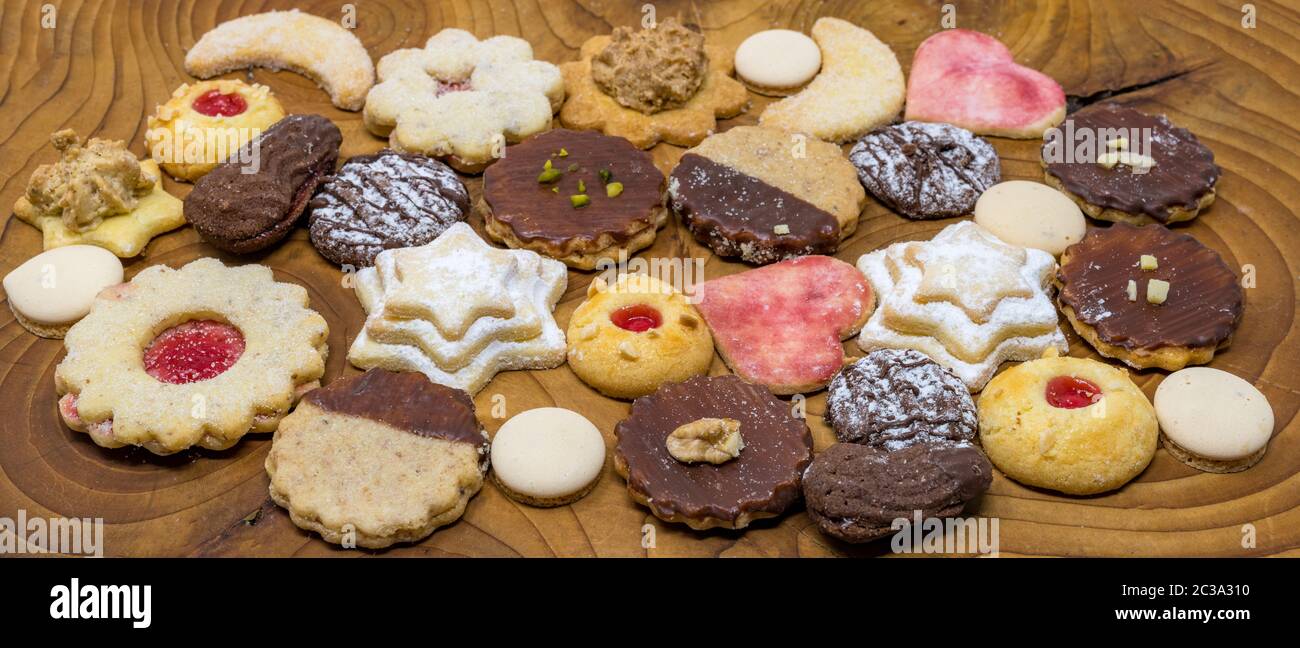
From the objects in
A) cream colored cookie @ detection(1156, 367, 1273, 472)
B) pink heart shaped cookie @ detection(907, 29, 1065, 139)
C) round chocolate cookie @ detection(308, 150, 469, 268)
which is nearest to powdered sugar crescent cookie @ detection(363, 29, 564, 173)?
round chocolate cookie @ detection(308, 150, 469, 268)

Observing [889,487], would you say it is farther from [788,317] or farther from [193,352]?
[193,352]

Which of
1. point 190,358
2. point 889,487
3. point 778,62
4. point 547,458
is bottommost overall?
point 190,358

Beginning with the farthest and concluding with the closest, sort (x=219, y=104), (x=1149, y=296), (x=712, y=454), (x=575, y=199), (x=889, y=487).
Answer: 1. (x=219, y=104)
2. (x=575, y=199)
3. (x=1149, y=296)
4. (x=712, y=454)
5. (x=889, y=487)

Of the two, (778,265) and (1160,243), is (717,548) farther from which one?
(1160,243)

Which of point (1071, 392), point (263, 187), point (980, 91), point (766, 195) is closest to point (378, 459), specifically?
point (263, 187)

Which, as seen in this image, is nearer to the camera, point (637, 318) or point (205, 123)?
point (637, 318)

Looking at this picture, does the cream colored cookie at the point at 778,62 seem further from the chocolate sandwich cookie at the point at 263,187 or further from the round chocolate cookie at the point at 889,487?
the round chocolate cookie at the point at 889,487

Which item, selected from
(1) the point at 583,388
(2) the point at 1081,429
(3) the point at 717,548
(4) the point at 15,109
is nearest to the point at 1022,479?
(2) the point at 1081,429
